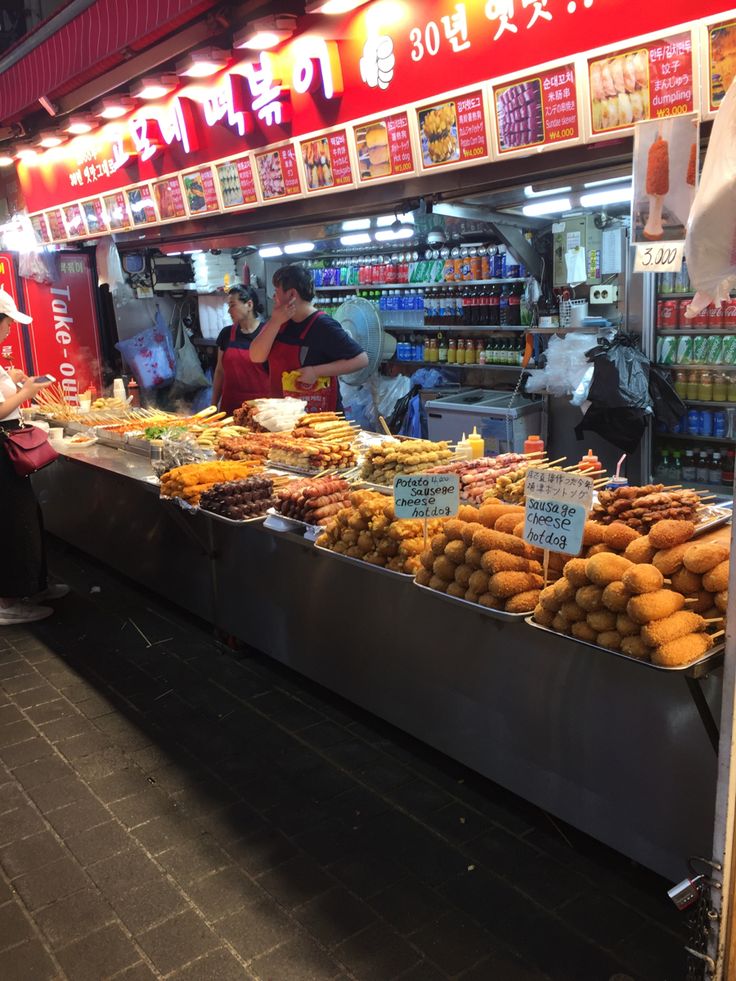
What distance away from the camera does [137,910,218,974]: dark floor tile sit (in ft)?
9.57

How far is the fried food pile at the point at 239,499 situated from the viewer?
4.88 meters

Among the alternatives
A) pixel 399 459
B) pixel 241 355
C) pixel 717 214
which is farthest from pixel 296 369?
pixel 717 214

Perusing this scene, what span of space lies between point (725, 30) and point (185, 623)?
5.04m

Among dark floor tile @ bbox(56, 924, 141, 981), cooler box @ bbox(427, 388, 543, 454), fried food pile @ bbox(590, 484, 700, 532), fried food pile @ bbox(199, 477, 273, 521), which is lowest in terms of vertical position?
dark floor tile @ bbox(56, 924, 141, 981)

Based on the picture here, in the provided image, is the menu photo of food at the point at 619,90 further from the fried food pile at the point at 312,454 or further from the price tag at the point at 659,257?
the fried food pile at the point at 312,454

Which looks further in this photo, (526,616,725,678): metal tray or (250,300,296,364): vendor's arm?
(250,300,296,364): vendor's arm

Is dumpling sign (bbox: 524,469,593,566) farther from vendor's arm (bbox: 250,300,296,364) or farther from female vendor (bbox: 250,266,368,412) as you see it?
vendor's arm (bbox: 250,300,296,364)

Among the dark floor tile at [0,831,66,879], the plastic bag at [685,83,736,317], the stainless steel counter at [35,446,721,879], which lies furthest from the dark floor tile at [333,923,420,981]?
the plastic bag at [685,83,736,317]

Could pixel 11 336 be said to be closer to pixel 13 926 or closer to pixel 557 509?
pixel 13 926

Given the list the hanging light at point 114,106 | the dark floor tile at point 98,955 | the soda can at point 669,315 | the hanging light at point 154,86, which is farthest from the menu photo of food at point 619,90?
the hanging light at point 114,106

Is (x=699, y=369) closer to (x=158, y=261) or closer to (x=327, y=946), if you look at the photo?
(x=327, y=946)

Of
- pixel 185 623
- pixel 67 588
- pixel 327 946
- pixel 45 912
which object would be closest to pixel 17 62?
pixel 67 588

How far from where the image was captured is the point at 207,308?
1198cm

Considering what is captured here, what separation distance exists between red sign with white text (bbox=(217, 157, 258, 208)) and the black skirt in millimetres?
2693
